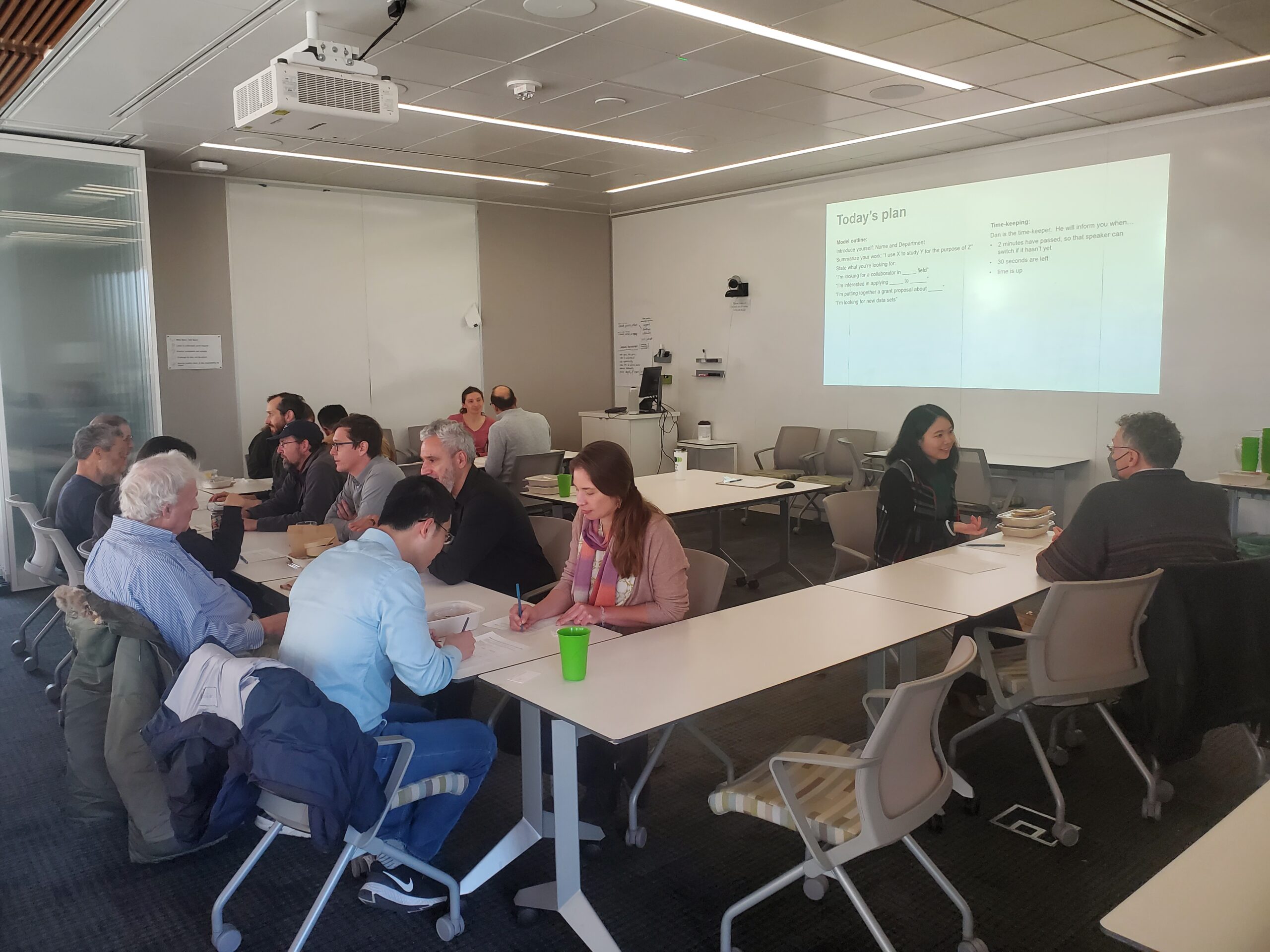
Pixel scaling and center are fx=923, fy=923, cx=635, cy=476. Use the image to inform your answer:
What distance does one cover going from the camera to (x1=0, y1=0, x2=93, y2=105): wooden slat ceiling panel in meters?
3.97

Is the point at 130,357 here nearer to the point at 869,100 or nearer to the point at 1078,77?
the point at 869,100

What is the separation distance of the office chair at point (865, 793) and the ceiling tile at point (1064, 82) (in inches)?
159

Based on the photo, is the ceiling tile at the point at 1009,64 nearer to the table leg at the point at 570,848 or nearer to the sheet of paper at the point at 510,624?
the sheet of paper at the point at 510,624

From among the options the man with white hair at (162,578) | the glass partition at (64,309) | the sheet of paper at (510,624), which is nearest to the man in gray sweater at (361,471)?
the man with white hair at (162,578)

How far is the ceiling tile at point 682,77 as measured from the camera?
15.7 feet

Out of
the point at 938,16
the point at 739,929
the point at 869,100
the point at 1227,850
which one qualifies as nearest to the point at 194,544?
the point at 739,929

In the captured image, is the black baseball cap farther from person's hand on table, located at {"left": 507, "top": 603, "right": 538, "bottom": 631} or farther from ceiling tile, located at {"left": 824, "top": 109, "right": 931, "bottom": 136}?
ceiling tile, located at {"left": 824, "top": 109, "right": 931, "bottom": 136}

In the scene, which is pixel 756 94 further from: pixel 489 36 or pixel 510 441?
pixel 510 441

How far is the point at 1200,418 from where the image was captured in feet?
20.0

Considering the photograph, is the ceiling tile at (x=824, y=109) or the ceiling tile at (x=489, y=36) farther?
the ceiling tile at (x=824, y=109)

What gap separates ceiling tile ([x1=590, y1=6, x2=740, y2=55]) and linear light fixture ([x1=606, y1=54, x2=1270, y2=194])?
0.74ft

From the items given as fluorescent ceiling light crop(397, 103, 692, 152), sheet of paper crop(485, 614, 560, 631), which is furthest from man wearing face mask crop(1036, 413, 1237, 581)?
fluorescent ceiling light crop(397, 103, 692, 152)

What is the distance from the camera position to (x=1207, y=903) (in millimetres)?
1366

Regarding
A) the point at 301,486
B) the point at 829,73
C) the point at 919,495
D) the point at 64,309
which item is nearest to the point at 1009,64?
the point at 829,73
